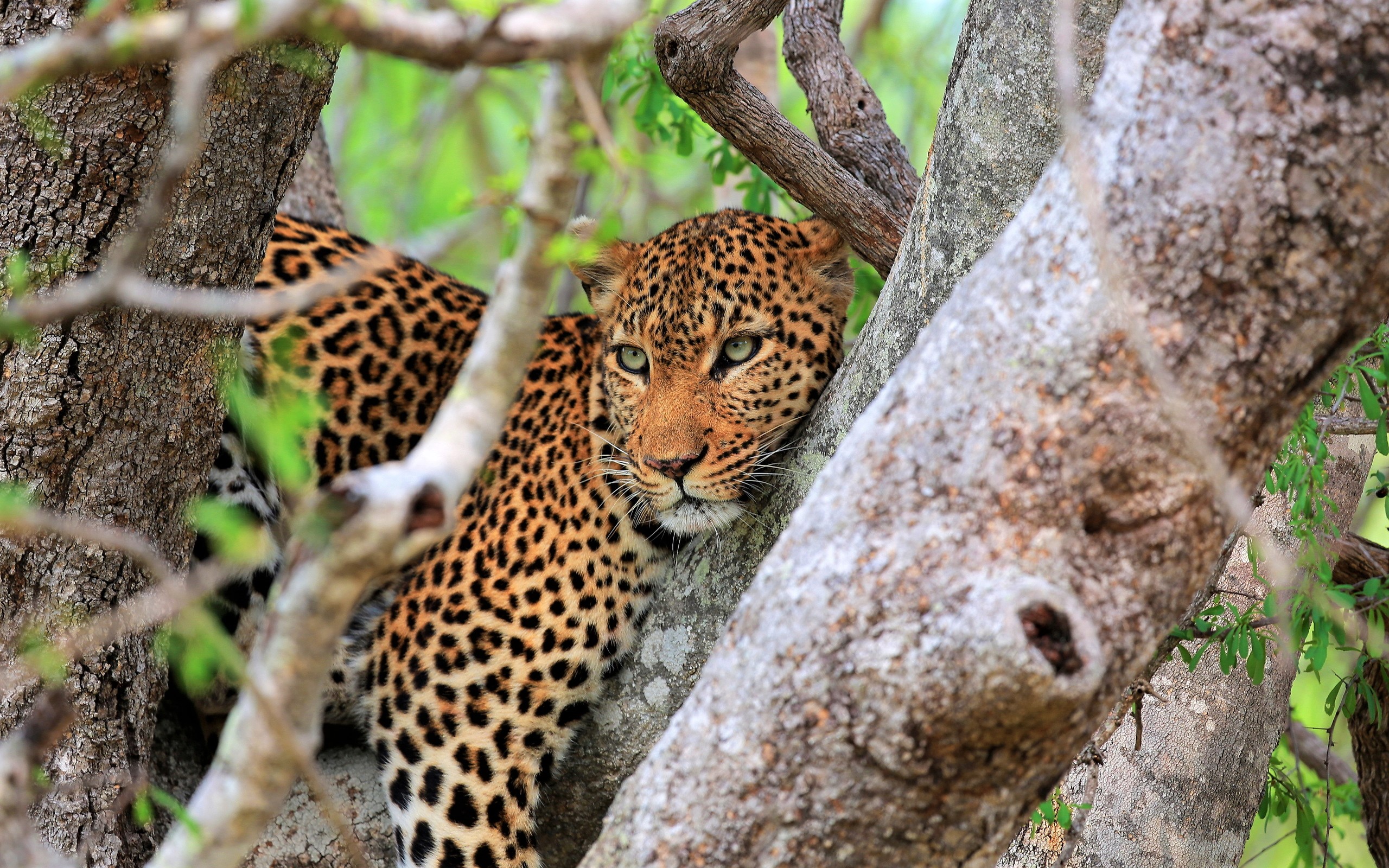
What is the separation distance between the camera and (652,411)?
4262mm

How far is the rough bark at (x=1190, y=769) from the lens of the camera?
431 cm

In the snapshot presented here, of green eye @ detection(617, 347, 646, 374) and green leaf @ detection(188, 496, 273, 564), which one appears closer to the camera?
green leaf @ detection(188, 496, 273, 564)

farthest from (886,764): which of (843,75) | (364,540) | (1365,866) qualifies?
(1365,866)

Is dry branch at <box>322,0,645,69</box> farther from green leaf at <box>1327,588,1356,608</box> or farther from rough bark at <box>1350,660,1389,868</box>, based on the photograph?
rough bark at <box>1350,660,1389,868</box>

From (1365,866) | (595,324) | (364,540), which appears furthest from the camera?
(1365,866)

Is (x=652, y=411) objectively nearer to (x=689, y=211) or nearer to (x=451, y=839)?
(x=451, y=839)

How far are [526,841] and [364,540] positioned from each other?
2594 mm

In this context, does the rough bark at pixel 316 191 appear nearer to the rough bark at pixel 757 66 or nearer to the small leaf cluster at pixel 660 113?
the small leaf cluster at pixel 660 113

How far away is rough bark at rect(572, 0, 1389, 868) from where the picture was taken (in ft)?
6.88

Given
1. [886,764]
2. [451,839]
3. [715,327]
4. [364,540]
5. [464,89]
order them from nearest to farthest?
[364,540], [886,764], [451,839], [715,327], [464,89]

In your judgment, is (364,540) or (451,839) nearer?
(364,540)

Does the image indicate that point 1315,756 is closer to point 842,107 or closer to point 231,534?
point 842,107

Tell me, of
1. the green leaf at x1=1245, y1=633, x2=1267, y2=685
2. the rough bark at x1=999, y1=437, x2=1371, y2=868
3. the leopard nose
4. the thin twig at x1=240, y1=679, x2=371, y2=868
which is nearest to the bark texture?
the leopard nose

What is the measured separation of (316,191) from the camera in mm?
6766
